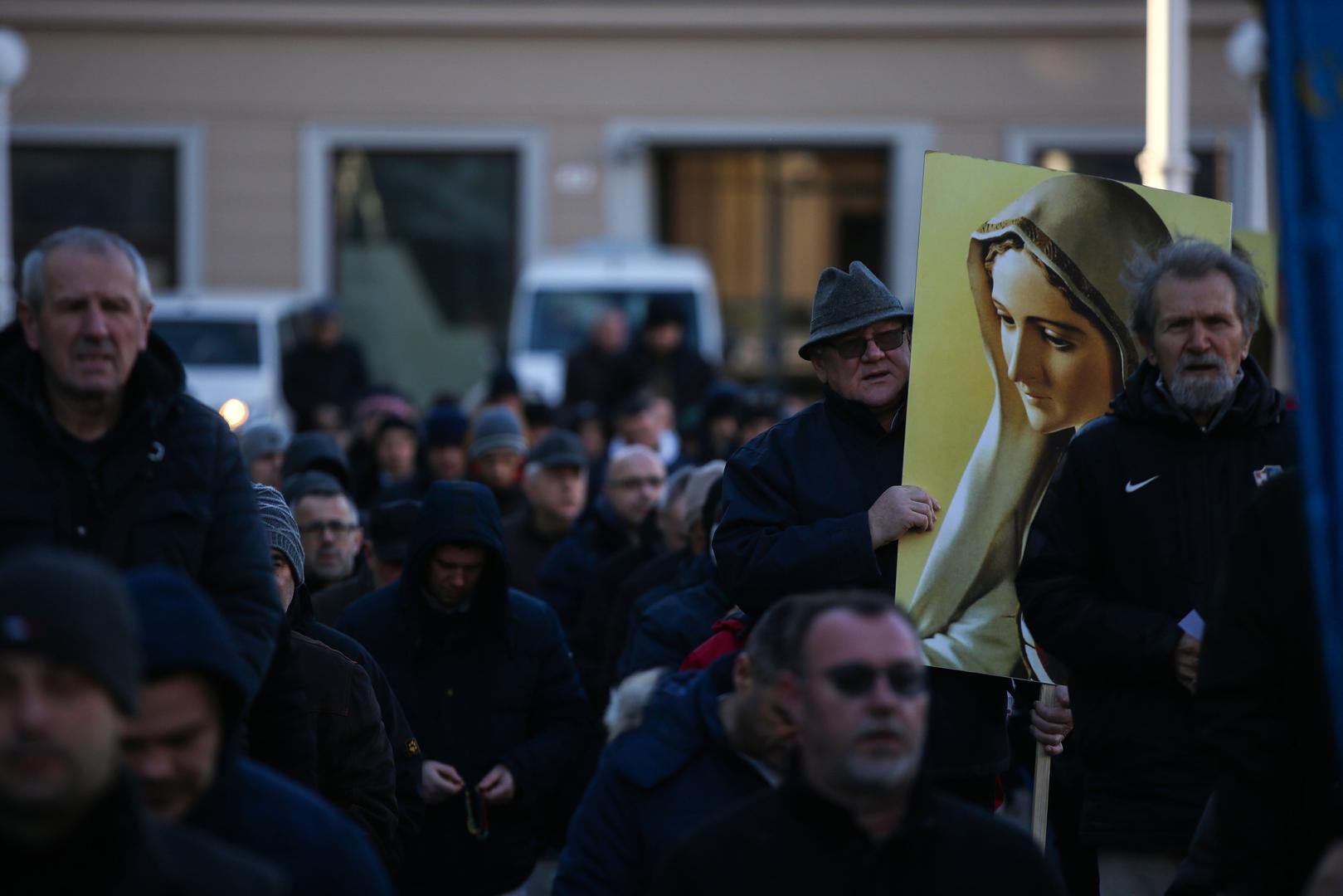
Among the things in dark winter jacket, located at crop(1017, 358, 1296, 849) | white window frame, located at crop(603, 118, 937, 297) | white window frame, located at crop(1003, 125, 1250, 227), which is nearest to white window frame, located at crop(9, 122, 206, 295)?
white window frame, located at crop(603, 118, 937, 297)

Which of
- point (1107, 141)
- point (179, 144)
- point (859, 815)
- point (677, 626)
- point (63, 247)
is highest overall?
point (1107, 141)

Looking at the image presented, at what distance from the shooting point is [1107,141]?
23344mm

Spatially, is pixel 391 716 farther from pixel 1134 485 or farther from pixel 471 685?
pixel 1134 485

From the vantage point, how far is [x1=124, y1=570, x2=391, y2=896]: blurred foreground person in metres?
3.15

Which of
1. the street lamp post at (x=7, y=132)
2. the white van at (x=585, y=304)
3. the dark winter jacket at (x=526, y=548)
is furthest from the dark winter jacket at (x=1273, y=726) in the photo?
the white van at (x=585, y=304)

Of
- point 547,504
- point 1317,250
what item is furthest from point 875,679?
point 547,504

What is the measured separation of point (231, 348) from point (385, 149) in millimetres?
6339

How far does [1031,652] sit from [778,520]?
69 centimetres

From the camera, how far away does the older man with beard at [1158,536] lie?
466 cm

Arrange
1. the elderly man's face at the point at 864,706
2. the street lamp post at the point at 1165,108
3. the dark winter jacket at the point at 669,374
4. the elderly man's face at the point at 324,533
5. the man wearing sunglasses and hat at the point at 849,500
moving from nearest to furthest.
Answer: the elderly man's face at the point at 864,706, the man wearing sunglasses and hat at the point at 849,500, the elderly man's face at the point at 324,533, the street lamp post at the point at 1165,108, the dark winter jacket at the point at 669,374

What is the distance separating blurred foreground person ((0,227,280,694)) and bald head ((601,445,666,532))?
4.45m

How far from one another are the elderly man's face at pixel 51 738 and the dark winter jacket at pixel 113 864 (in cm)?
4

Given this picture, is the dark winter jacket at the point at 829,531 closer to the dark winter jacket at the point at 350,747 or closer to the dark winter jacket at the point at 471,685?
the dark winter jacket at the point at 350,747

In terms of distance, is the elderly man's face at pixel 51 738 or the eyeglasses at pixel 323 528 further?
the eyeglasses at pixel 323 528
